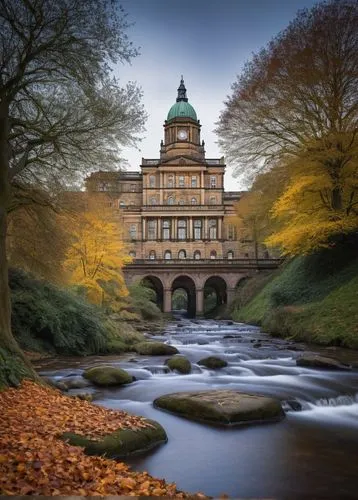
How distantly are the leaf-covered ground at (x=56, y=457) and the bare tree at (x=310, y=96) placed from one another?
17623mm

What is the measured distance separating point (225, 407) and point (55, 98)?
9.19m

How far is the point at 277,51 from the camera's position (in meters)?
22.1

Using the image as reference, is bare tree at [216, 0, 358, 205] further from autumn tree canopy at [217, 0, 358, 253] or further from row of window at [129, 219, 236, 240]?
row of window at [129, 219, 236, 240]

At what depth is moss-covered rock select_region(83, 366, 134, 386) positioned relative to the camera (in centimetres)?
1198

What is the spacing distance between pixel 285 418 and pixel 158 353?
9668 mm

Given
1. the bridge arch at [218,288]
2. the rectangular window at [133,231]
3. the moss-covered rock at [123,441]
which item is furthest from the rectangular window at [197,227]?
the moss-covered rock at [123,441]

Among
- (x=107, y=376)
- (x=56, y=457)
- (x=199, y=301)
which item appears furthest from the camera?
(x=199, y=301)

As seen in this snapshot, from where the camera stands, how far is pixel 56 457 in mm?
5379

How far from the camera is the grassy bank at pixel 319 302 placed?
1894 centimetres

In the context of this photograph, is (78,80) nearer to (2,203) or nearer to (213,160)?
(2,203)

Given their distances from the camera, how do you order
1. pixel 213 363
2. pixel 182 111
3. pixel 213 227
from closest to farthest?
1. pixel 213 363
2. pixel 213 227
3. pixel 182 111

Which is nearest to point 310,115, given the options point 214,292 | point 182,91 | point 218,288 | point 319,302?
point 319,302

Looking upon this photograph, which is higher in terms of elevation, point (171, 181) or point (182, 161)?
point (182, 161)

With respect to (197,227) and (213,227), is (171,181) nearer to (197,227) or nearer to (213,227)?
(197,227)
